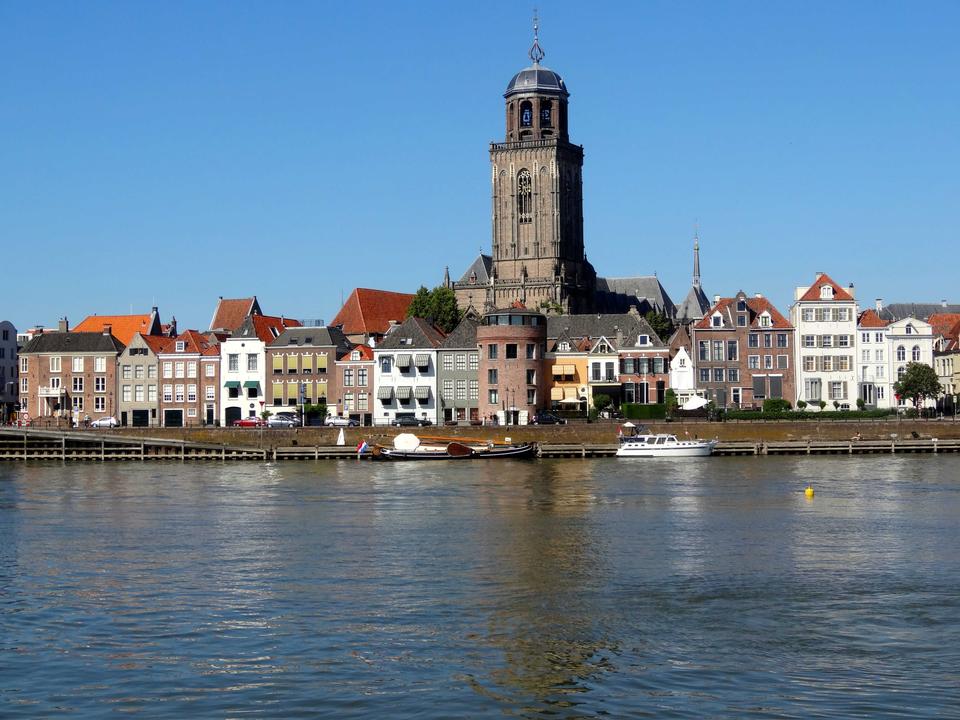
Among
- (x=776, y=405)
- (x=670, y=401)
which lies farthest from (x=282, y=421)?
(x=776, y=405)

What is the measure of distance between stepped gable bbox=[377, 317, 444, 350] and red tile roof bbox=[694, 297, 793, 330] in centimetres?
2354

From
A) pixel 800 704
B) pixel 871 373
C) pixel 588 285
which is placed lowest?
pixel 800 704

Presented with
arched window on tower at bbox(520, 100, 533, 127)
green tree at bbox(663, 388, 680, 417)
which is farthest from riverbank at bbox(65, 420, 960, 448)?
arched window on tower at bbox(520, 100, 533, 127)

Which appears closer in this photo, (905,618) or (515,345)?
(905,618)

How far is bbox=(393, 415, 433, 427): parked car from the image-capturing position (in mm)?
115938

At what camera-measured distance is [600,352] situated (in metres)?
123

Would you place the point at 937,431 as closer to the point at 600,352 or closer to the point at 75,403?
the point at 600,352

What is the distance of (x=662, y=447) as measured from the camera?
3979 inches

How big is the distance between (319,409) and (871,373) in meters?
48.0

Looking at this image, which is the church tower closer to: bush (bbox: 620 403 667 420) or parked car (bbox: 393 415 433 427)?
parked car (bbox: 393 415 433 427)

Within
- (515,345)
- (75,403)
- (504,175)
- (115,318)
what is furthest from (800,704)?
(504,175)

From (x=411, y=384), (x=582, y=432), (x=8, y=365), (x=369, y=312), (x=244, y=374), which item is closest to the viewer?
(x=582, y=432)

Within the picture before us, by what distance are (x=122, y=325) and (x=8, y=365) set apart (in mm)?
36087

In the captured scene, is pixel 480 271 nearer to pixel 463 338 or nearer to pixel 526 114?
pixel 526 114
